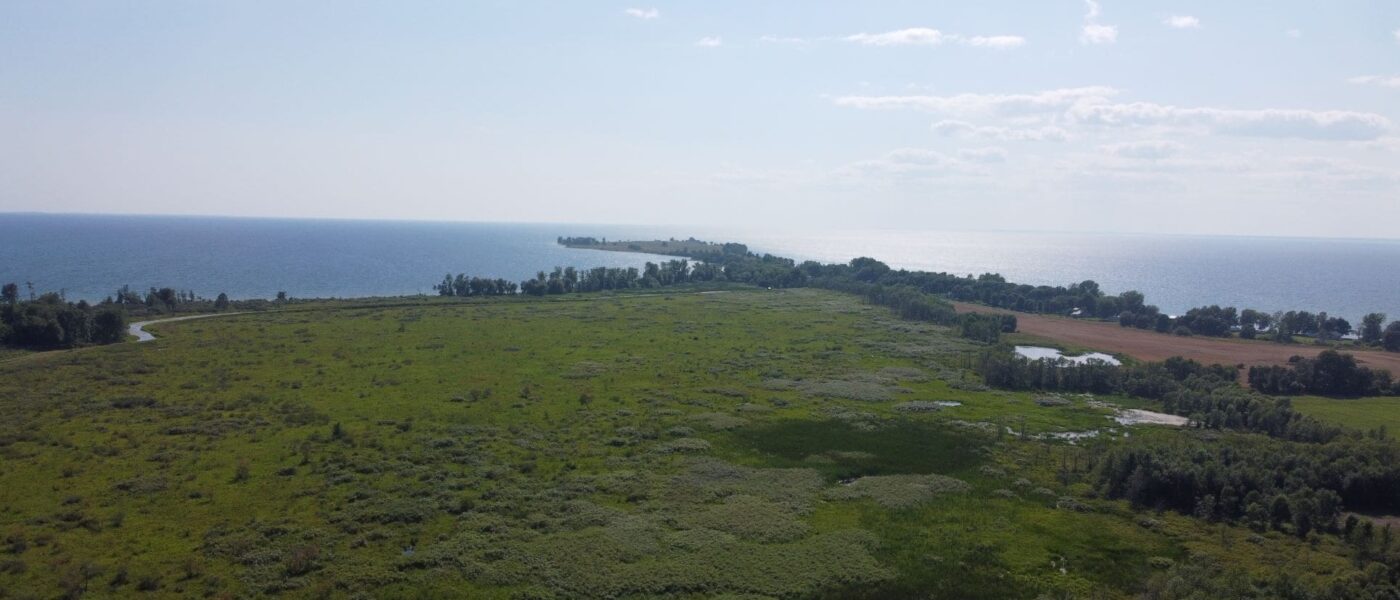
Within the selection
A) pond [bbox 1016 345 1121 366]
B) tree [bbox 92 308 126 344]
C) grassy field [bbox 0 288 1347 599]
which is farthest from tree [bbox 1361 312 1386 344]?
tree [bbox 92 308 126 344]

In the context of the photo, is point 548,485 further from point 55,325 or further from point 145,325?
point 145,325

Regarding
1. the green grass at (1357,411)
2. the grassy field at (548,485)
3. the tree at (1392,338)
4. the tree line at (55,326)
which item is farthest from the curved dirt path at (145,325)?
the tree at (1392,338)

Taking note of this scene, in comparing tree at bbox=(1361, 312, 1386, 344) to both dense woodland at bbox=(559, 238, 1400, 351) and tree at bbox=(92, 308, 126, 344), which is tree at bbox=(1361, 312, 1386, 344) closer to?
dense woodland at bbox=(559, 238, 1400, 351)

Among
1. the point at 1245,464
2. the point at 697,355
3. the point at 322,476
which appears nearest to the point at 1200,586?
the point at 1245,464

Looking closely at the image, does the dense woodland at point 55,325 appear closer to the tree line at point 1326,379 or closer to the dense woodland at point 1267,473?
the dense woodland at point 1267,473

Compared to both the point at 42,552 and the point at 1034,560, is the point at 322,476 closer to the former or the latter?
the point at 42,552

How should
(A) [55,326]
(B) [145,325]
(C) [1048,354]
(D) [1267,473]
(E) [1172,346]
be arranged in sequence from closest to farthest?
(D) [1267,473]
(A) [55,326]
(B) [145,325]
(C) [1048,354]
(E) [1172,346]

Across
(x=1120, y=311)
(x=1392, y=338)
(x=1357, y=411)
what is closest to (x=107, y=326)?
(x=1357, y=411)
